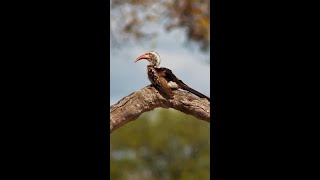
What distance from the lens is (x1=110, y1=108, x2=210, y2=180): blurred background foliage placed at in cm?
1188

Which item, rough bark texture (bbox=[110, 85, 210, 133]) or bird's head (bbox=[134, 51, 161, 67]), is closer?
rough bark texture (bbox=[110, 85, 210, 133])

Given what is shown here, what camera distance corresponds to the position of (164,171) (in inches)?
469

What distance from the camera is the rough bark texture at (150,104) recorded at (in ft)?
9.00

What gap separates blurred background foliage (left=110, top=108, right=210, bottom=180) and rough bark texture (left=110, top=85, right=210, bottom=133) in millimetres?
8959

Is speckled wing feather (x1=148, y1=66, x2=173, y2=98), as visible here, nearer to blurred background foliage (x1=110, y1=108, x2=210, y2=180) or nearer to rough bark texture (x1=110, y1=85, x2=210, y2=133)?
rough bark texture (x1=110, y1=85, x2=210, y2=133)

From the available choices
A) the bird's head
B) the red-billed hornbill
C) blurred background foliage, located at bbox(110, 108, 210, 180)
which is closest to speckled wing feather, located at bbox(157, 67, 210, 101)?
the red-billed hornbill

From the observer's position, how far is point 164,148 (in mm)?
12406

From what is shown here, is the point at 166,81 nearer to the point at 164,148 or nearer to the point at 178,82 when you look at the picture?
the point at 178,82

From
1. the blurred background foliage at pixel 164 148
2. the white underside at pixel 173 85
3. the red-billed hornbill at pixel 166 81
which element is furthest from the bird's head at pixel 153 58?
the blurred background foliage at pixel 164 148

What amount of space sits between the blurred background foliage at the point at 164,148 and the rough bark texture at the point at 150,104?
8959mm
